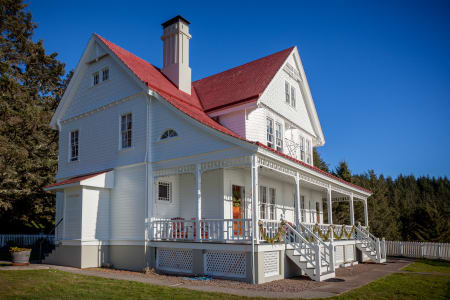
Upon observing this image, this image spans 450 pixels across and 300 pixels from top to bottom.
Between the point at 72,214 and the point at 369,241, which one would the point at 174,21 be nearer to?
the point at 72,214

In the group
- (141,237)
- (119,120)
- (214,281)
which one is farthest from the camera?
(119,120)

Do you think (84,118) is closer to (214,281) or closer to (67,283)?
(67,283)

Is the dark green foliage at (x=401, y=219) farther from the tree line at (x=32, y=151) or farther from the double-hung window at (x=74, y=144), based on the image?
the double-hung window at (x=74, y=144)

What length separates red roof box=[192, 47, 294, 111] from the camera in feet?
60.2

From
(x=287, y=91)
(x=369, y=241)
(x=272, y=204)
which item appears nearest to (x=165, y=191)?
(x=272, y=204)

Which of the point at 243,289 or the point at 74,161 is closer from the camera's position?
the point at 243,289

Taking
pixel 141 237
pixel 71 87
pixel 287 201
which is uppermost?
pixel 71 87

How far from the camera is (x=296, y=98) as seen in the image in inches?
866

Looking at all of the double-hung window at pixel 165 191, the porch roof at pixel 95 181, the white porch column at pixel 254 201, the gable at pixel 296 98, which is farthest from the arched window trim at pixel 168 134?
the gable at pixel 296 98

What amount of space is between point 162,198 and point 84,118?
637 cm

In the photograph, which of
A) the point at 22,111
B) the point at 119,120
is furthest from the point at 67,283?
the point at 22,111

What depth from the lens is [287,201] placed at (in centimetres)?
2092

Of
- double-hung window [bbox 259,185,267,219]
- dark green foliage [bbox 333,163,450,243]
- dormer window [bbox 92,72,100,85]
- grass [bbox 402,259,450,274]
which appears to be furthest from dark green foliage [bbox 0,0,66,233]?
dark green foliage [bbox 333,163,450,243]

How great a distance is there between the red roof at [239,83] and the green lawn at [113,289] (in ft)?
30.5
